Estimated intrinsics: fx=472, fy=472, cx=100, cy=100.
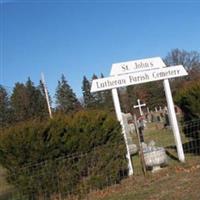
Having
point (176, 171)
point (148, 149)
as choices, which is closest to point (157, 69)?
point (148, 149)

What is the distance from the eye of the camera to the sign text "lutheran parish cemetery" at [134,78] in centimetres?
1282

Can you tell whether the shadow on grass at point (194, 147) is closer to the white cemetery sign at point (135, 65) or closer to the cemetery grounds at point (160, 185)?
the cemetery grounds at point (160, 185)

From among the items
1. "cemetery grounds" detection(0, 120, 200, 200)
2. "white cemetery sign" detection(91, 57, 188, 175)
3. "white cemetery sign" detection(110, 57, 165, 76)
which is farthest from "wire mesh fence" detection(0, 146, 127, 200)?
"white cemetery sign" detection(110, 57, 165, 76)

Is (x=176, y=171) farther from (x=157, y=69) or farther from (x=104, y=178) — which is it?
(x=157, y=69)

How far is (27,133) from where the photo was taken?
1033 centimetres

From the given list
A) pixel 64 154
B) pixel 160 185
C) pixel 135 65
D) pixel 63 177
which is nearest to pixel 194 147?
pixel 135 65

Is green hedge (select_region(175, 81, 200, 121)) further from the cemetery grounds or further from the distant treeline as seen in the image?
the distant treeline

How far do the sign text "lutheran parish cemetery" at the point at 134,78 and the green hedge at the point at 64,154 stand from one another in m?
1.22

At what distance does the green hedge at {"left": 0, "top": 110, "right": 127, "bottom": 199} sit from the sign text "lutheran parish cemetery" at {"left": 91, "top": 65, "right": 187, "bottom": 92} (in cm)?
122

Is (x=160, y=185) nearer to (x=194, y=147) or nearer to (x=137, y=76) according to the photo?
(x=137, y=76)

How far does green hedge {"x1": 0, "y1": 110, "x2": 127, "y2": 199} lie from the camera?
33.6 feet

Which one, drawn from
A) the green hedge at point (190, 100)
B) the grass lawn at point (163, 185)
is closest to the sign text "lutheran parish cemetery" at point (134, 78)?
the green hedge at point (190, 100)

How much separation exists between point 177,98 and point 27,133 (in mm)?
5844

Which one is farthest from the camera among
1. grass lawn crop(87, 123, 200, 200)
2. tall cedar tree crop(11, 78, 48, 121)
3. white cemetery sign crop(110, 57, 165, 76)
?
tall cedar tree crop(11, 78, 48, 121)
